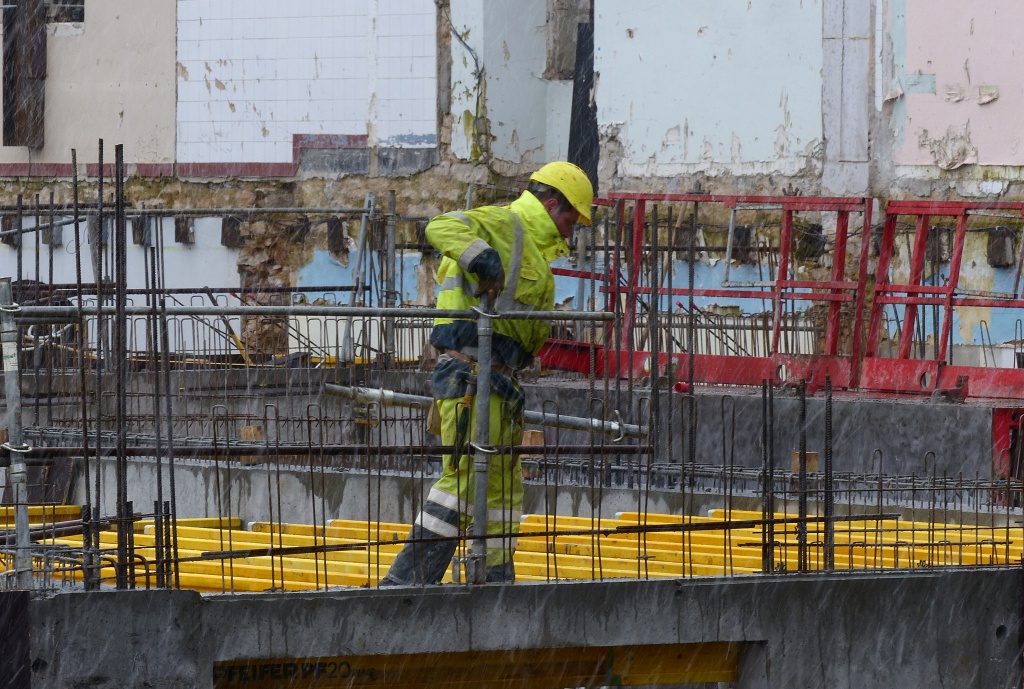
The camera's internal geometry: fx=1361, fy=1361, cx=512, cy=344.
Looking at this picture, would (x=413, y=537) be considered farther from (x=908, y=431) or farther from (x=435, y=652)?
(x=908, y=431)

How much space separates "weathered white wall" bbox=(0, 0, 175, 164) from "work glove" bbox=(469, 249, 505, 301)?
15.6m

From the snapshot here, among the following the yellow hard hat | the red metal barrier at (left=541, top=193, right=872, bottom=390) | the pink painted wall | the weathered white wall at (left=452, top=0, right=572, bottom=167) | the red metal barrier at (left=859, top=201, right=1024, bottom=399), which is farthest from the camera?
the weathered white wall at (left=452, top=0, right=572, bottom=167)

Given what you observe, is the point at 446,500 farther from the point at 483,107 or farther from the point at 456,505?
the point at 483,107

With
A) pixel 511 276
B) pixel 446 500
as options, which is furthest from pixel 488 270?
pixel 446 500

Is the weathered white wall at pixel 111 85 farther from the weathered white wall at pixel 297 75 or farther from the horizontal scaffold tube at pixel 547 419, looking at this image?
the horizontal scaffold tube at pixel 547 419

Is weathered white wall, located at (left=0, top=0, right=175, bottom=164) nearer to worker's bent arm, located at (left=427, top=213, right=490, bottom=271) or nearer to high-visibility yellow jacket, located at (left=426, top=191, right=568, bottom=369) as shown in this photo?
high-visibility yellow jacket, located at (left=426, top=191, right=568, bottom=369)

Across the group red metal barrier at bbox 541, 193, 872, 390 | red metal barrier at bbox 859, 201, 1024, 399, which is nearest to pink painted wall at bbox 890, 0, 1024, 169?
red metal barrier at bbox 859, 201, 1024, 399

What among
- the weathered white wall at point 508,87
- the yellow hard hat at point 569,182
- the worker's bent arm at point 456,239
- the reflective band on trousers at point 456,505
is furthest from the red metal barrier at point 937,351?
the weathered white wall at point 508,87

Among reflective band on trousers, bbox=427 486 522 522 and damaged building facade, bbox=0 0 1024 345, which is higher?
damaged building facade, bbox=0 0 1024 345

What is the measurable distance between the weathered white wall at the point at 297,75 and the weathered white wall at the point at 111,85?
33 centimetres

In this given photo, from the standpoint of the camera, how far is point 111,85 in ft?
68.1

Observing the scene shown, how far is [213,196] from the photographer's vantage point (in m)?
20.0

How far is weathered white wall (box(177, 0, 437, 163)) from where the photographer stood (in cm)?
1936

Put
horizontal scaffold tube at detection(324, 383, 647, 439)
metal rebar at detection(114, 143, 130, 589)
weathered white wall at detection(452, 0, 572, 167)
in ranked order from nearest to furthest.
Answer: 1. metal rebar at detection(114, 143, 130, 589)
2. horizontal scaffold tube at detection(324, 383, 647, 439)
3. weathered white wall at detection(452, 0, 572, 167)
